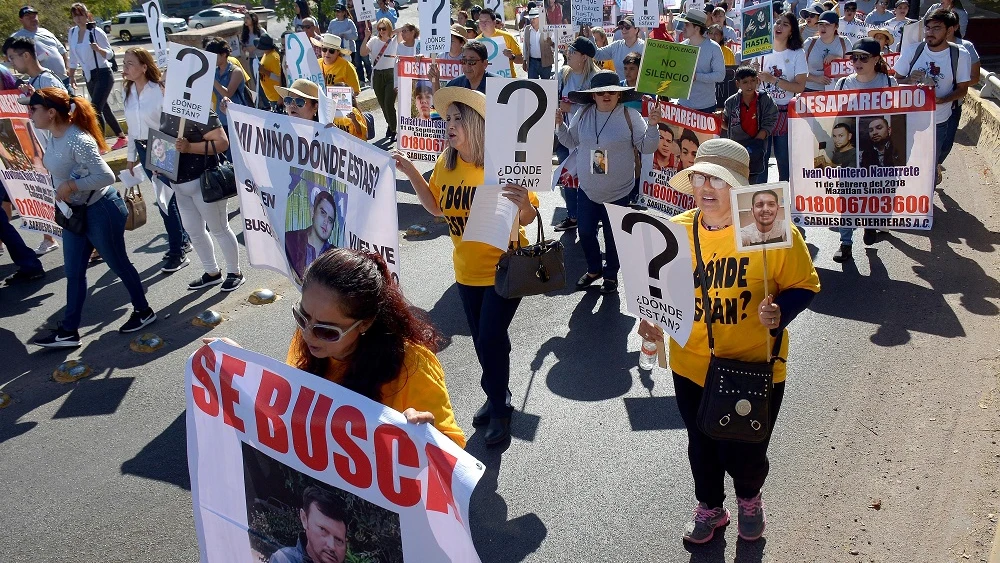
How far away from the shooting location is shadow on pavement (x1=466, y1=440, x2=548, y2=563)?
13.9ft

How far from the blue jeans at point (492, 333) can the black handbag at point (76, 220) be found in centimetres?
333

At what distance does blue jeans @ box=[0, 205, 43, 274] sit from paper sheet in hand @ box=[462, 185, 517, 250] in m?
5.72

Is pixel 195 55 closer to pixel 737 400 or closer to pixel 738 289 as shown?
pixel 738 289

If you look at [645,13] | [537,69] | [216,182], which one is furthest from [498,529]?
[537,69]

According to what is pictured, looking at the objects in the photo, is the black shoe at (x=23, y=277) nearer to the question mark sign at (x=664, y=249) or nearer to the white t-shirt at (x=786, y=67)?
the question mark sign at (x=664, y=249)

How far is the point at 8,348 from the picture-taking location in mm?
7012

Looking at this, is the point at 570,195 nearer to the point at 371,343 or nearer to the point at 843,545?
the point at 843,545

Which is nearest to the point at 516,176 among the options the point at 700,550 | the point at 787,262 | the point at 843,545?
the point at 787,262

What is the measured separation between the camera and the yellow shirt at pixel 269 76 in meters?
12.0

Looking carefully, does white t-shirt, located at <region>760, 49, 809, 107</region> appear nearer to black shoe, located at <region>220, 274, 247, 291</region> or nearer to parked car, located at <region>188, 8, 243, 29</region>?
black shoe, located at <region>220, 274, 247, 291</region>

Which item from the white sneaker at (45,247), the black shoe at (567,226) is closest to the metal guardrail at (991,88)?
the black shoe at (567,226)

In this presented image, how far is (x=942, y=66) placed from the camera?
8773 mm

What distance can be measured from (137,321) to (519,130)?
13.3 ft

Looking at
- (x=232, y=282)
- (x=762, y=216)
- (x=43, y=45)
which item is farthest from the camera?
(x=43, y=45)
